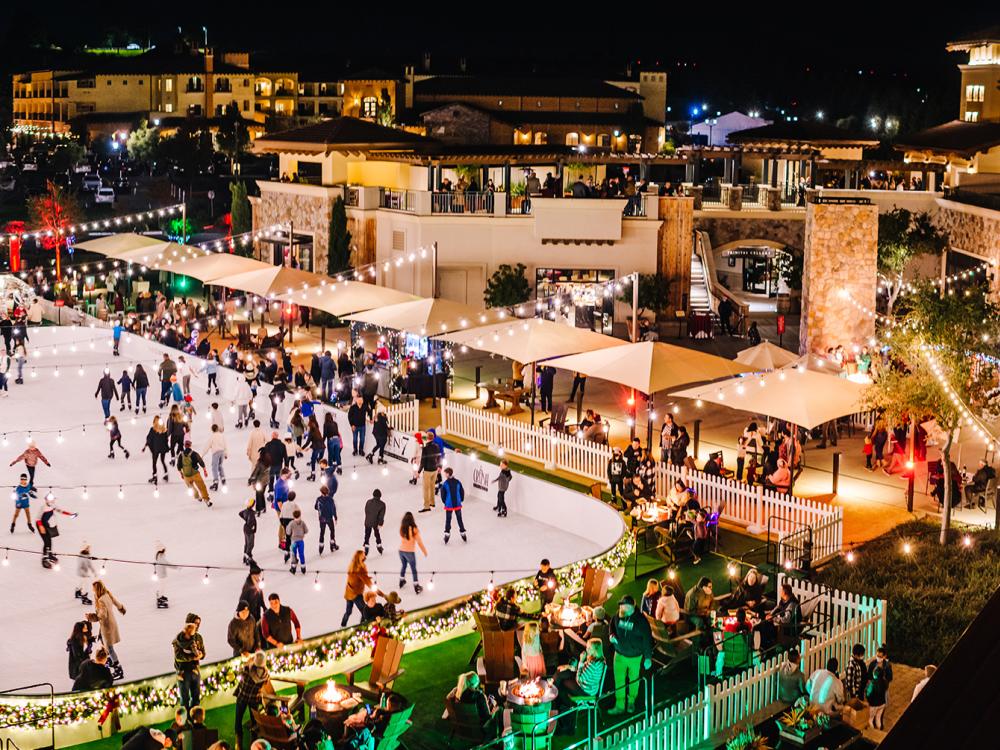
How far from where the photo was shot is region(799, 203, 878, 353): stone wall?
2648 cm

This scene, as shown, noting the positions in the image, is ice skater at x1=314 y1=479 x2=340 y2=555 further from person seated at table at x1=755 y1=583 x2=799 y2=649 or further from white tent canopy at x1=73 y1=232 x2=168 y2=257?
white tent canopy at x1=73 y1=232 x2=168 y2=257

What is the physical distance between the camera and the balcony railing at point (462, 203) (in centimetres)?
3647

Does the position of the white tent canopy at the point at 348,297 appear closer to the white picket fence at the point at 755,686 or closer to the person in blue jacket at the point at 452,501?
the person in blue jacket at the point at 452,501

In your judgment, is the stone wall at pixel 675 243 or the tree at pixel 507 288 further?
the stone wall at pixel 675 243

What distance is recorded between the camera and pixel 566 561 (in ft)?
59.2

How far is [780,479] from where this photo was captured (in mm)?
19922

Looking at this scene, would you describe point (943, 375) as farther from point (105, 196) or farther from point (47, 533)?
point (105, 196)

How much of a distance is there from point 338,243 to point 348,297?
943 centimetres

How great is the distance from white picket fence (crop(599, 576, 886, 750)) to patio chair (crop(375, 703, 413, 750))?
177 centimetres

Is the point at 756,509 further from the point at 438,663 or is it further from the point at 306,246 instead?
the point at 306,246

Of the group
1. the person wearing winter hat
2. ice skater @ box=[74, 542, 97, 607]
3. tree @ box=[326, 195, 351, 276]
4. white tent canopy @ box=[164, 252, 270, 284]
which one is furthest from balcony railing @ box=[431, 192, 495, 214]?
the person wearing winter hat

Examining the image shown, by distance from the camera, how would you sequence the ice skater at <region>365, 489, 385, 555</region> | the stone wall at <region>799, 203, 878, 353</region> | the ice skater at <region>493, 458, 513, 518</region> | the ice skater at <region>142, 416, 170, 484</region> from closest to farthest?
1. the ice skater at <region>365, 489, 385, 555</region>
2. the ice skater at <region>493, 458, 513, 518</region>
3. the ice skater at <region>142, 416, 170, 484</region>
4. the stone wall at <region>799, 203, 878, 353</region>

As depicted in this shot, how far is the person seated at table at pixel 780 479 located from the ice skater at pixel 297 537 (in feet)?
23.1

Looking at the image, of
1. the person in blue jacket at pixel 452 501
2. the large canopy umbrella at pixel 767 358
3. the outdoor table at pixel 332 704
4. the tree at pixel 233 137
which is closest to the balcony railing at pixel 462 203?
the large canopy umbrella at pixel 767 358
